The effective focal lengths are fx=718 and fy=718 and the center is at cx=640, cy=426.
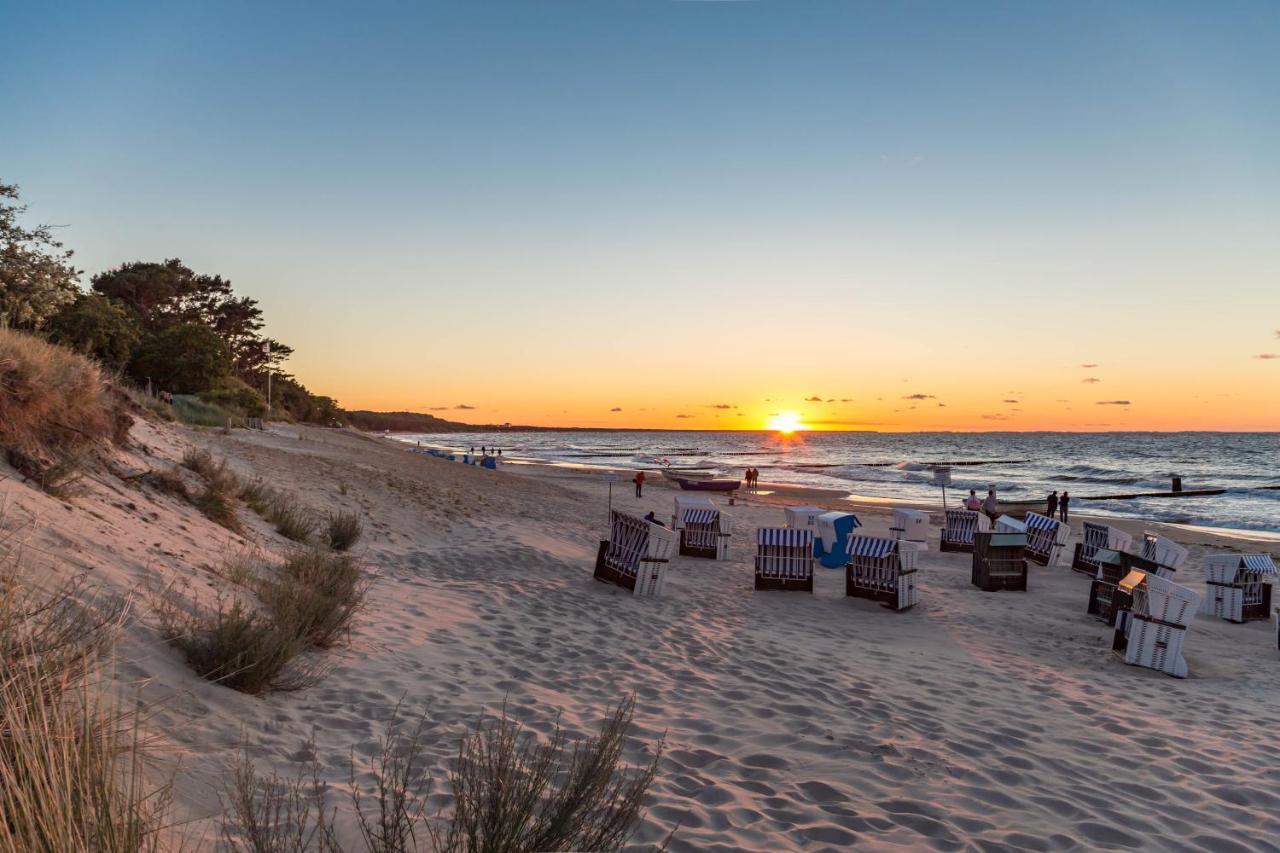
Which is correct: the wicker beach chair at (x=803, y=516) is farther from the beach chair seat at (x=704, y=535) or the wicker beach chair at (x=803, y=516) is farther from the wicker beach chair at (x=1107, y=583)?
the wicker beach chair at (x=1107, y=583)

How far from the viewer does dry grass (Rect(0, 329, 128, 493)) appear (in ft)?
22.2

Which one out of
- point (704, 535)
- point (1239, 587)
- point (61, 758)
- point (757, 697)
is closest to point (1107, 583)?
point (1239, 587)

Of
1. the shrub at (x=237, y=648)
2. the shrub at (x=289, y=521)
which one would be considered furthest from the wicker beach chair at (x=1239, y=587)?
the shrub at (x=289, y=521)

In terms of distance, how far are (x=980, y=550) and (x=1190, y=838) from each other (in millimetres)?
9361

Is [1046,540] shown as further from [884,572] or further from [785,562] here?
[785,562]

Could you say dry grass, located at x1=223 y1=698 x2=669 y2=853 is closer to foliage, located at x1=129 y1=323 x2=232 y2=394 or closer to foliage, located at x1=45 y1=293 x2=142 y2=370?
foliage, located at x1=45 y1=293 x2=142 y2=370

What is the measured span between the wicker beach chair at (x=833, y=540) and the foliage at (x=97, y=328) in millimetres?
31224

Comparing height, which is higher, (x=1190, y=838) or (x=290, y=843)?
(x=290, y=843)

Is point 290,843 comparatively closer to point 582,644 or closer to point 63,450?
point 582,644

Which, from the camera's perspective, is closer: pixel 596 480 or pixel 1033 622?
pixel 1033 622

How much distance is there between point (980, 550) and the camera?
1327cm

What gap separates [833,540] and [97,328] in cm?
3542

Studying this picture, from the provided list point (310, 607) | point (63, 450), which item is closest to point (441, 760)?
point (310, 607)

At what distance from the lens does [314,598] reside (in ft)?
19.4
